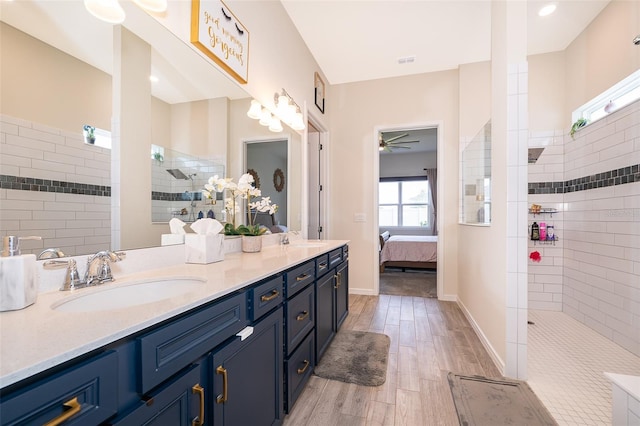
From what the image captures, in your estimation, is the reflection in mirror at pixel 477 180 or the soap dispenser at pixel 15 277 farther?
the reflection in mirror at pixel 477 180

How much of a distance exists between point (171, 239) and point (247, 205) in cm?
75

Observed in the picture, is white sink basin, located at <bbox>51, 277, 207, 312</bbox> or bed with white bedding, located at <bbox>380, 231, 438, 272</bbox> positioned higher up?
white sink basin, located at <bbox>51, 277, 207, 312</bbox>

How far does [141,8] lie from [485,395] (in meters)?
2.68

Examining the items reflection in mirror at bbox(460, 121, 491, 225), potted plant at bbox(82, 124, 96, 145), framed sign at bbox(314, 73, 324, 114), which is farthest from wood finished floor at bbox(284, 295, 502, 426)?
framed sign at bbox(314, 73, 324, 114)

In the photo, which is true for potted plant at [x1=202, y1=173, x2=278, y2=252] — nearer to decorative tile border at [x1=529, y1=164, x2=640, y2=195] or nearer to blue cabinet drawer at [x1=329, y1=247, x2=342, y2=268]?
blue cabinet drawer at [x1=329, y1=247, x2=342, y2=268]

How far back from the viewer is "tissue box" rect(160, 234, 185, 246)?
1392 mm

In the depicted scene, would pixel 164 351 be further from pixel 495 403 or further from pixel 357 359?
pixel 495 403

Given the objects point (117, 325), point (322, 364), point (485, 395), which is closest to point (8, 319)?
point (117, 325)

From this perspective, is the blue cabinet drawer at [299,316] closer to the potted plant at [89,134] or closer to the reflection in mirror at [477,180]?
the potted plant at [89,134]

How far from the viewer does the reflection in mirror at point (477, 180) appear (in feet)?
8.04

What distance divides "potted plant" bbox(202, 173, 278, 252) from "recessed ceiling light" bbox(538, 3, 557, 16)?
10.1 ft

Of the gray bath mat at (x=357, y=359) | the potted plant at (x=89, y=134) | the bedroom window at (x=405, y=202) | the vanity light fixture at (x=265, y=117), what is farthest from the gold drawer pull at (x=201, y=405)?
the bedroom window at (x=405, y=202)

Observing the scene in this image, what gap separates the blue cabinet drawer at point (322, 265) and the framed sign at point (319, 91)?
7.24ft

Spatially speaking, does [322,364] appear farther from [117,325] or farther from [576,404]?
[117,325]
